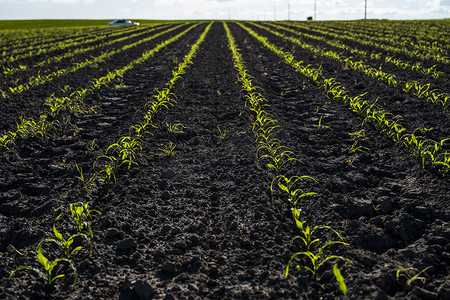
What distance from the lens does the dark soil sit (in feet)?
7.45

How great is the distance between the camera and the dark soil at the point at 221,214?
7.45 feet

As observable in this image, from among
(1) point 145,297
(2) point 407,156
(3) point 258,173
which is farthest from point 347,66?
(1) point 145,297

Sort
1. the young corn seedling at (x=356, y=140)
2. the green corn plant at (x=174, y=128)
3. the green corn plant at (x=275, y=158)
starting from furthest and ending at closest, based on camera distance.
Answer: the green corn plant at (x=174, y=128)
the young corn seedling at (x=356, y=140)
the green corn plant at (x=275, y=158)

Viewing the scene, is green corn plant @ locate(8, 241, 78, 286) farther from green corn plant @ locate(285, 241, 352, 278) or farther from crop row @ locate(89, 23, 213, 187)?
green corn plant @ locate(285, 241, 352, 278)

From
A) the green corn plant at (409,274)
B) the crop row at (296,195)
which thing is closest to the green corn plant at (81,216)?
the crop row at (296,195)

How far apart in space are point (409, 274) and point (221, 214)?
1543mm

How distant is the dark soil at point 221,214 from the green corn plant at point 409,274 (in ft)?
0.09

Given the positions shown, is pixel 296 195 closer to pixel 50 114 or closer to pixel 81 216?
pixel 81 216

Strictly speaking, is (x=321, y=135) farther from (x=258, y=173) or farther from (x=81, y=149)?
(x=81, y=149)

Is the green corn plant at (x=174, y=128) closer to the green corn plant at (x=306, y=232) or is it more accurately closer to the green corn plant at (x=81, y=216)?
the green corn plant at (x=81, y=216)

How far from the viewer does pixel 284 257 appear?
2492 mm

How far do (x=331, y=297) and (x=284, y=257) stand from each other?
45cm

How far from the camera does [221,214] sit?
122 inches

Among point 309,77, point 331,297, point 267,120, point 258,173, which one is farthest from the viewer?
point 309,77
